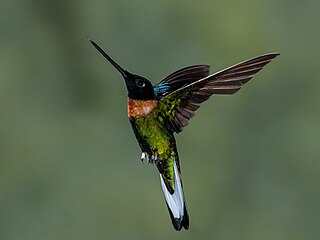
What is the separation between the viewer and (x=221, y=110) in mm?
1705

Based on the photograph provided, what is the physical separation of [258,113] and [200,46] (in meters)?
0.26

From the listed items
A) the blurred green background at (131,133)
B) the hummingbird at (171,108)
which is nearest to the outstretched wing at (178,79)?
the hummingbird at (171,108)

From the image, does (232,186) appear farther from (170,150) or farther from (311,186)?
(170,150)

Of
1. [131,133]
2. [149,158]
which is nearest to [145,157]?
[149,158]

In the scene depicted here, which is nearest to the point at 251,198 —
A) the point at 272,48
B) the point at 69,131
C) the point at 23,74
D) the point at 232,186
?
the point at 232,186

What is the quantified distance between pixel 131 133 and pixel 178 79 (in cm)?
120

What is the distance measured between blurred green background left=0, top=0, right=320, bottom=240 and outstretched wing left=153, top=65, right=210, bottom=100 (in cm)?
116

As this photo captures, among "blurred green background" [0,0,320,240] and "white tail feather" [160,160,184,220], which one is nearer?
"white tail feather" [160,160,184,220]

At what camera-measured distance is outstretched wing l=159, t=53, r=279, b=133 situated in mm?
324

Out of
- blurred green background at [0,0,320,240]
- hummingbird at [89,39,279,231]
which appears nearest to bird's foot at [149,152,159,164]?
hummingbird at [89,39,279,231]

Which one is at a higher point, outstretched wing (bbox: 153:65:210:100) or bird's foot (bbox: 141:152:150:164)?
outstretched wing (bbox: 153:65:210:100)

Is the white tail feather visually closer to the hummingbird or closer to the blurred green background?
the hummingbird

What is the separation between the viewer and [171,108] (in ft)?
1.31

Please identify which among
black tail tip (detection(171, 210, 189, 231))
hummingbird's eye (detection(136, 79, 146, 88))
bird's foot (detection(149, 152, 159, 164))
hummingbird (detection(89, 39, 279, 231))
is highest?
hummingbird's eye (detection(136, 79, 146, 88))
